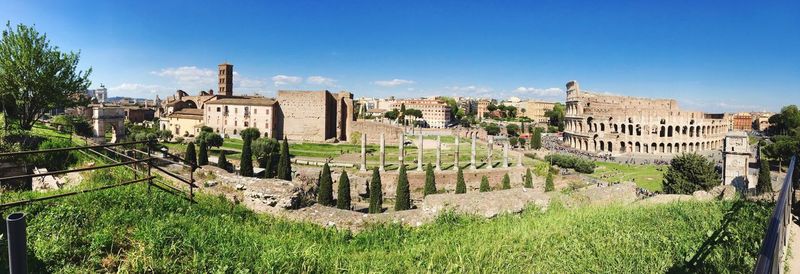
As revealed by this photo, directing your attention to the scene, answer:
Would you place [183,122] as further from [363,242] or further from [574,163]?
[363,242]

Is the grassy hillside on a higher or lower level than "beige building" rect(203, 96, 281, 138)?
lower

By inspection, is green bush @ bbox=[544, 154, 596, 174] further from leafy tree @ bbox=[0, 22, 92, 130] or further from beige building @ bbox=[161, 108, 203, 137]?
beige building @ bbox=[161, 108, 203, 137]

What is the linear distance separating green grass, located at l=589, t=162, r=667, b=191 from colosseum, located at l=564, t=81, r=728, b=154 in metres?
20.3

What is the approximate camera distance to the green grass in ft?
108

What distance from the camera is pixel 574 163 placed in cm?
4059

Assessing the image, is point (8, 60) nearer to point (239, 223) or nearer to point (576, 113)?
point (239, 223)

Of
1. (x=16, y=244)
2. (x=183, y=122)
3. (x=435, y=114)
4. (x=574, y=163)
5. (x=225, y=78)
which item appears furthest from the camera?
(x=435, y=114)

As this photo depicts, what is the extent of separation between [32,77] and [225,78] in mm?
56610

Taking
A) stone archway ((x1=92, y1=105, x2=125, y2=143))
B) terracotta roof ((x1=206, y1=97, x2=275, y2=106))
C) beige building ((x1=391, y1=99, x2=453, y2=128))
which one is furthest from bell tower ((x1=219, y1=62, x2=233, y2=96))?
beige building ((x1=391, y1=99, x2=453, y2=128))

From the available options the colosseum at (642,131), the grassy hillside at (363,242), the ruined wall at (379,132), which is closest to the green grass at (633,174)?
the colosseum at (642,131)

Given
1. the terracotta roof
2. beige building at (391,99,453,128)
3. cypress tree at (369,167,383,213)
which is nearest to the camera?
cypress tree at (369,167,383,213)

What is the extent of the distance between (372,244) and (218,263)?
246 cm

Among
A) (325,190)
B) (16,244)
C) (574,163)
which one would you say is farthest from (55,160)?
(574,163)

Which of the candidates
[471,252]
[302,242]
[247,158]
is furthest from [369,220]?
[247,158]
